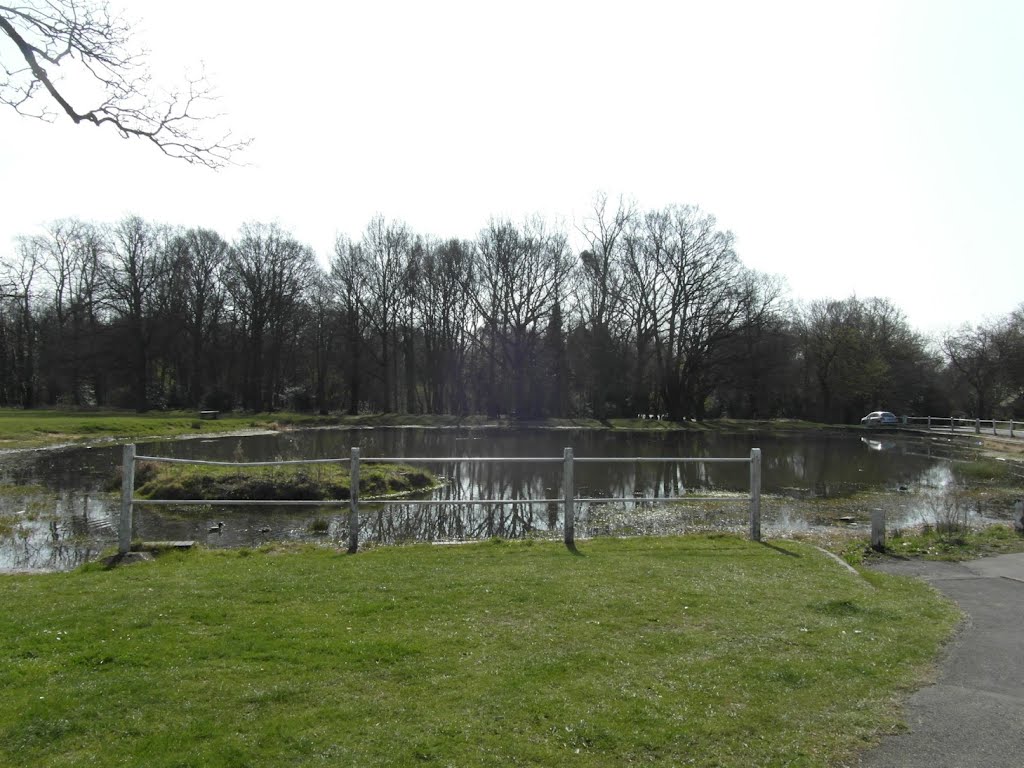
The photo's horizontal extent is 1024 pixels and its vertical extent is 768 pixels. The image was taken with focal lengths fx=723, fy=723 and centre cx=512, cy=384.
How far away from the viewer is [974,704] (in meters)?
4.56

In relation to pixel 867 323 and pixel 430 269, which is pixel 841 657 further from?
pixel 867 323

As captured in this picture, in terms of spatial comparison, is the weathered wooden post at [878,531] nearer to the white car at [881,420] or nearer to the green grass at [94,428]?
the green grass at [94,428]

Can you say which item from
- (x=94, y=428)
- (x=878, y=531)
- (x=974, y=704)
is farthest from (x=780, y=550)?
(x=94, y=428)

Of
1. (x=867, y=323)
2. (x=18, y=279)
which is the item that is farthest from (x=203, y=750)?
(x=867, y=323)

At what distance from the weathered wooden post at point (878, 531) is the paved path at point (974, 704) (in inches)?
106

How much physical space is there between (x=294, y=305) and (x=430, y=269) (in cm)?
1205

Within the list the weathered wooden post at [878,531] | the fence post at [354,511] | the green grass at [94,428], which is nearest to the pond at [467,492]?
the fence post at [354,511]

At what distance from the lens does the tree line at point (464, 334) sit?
56969 mm

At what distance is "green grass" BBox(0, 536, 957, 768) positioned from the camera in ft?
12.2

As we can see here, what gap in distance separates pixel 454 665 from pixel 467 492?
50.4 feet

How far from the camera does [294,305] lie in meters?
60.3

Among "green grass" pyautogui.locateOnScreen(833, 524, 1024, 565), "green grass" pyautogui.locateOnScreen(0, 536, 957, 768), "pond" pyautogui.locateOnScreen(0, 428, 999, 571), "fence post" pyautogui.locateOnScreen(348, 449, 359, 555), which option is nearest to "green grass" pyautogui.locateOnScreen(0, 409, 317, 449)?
"pond" pyautogui.locateOnScreen(0, 428, 999, 571)

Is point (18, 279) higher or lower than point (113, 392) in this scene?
higher

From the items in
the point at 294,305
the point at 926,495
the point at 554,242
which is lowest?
the point at 926,495
